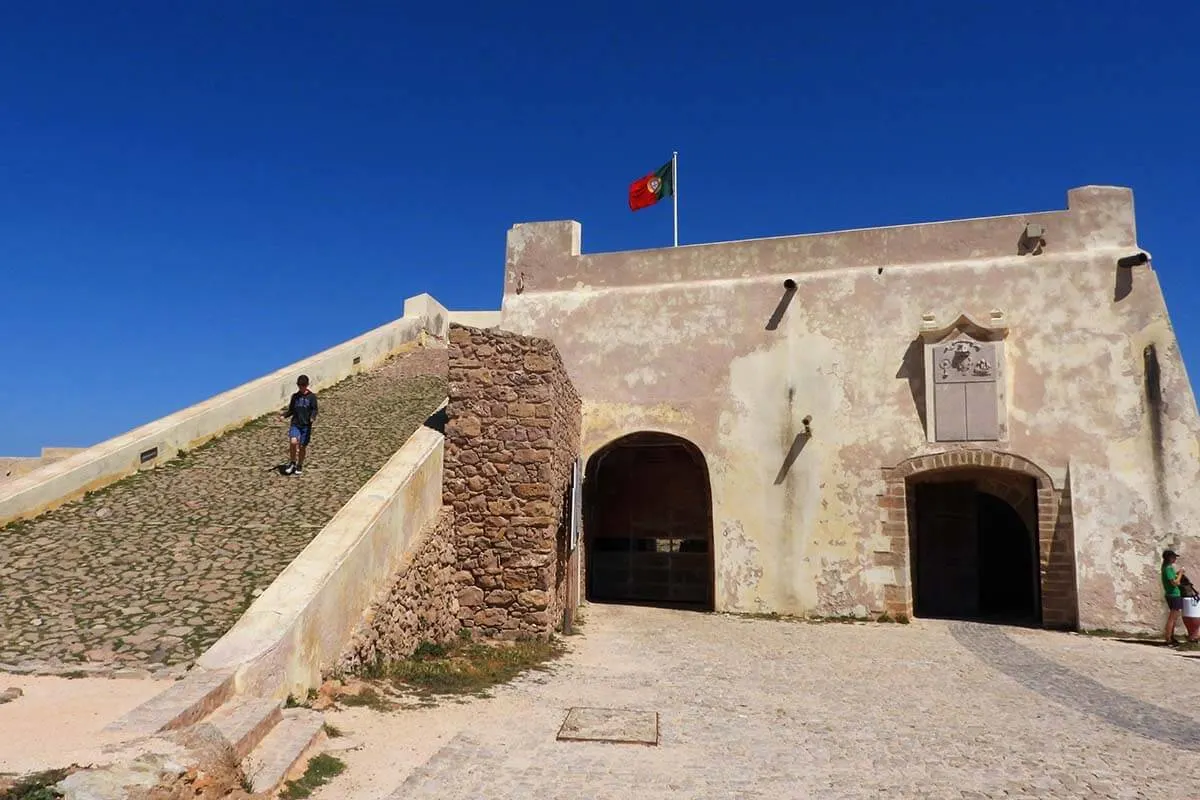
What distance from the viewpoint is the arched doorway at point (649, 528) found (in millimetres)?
13820

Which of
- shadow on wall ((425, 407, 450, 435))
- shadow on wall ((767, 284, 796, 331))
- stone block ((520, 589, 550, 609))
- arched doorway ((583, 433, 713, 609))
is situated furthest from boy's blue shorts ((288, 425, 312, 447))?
shadow on wall ((767, 284, 796, 331))

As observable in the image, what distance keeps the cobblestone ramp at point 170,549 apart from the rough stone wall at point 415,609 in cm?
92

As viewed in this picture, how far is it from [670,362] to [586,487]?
250 centimetres

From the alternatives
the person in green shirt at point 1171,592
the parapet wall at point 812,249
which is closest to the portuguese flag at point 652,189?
the parapet wall at point 812,249

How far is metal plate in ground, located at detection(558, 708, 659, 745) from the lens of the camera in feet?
17.3

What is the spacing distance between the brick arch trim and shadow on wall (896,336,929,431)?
0.51 meters

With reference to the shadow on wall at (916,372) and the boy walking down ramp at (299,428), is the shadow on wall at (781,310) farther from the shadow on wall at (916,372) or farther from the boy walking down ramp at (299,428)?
the boy walking down ramp at (299,428)

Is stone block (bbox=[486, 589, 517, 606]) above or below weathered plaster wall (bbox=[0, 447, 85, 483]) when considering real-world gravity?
below

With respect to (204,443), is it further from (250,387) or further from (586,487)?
(586,487)

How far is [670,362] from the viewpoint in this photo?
12.5m

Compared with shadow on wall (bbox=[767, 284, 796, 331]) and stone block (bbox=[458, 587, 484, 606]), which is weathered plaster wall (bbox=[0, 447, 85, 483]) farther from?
shadow on wall (bbox=[767, 284, 796, 331])

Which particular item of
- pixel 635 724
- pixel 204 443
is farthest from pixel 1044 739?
pixel 204 443

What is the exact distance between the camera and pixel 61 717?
4.12 meters

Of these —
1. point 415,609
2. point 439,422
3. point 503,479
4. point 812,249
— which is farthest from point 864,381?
point 415,609
